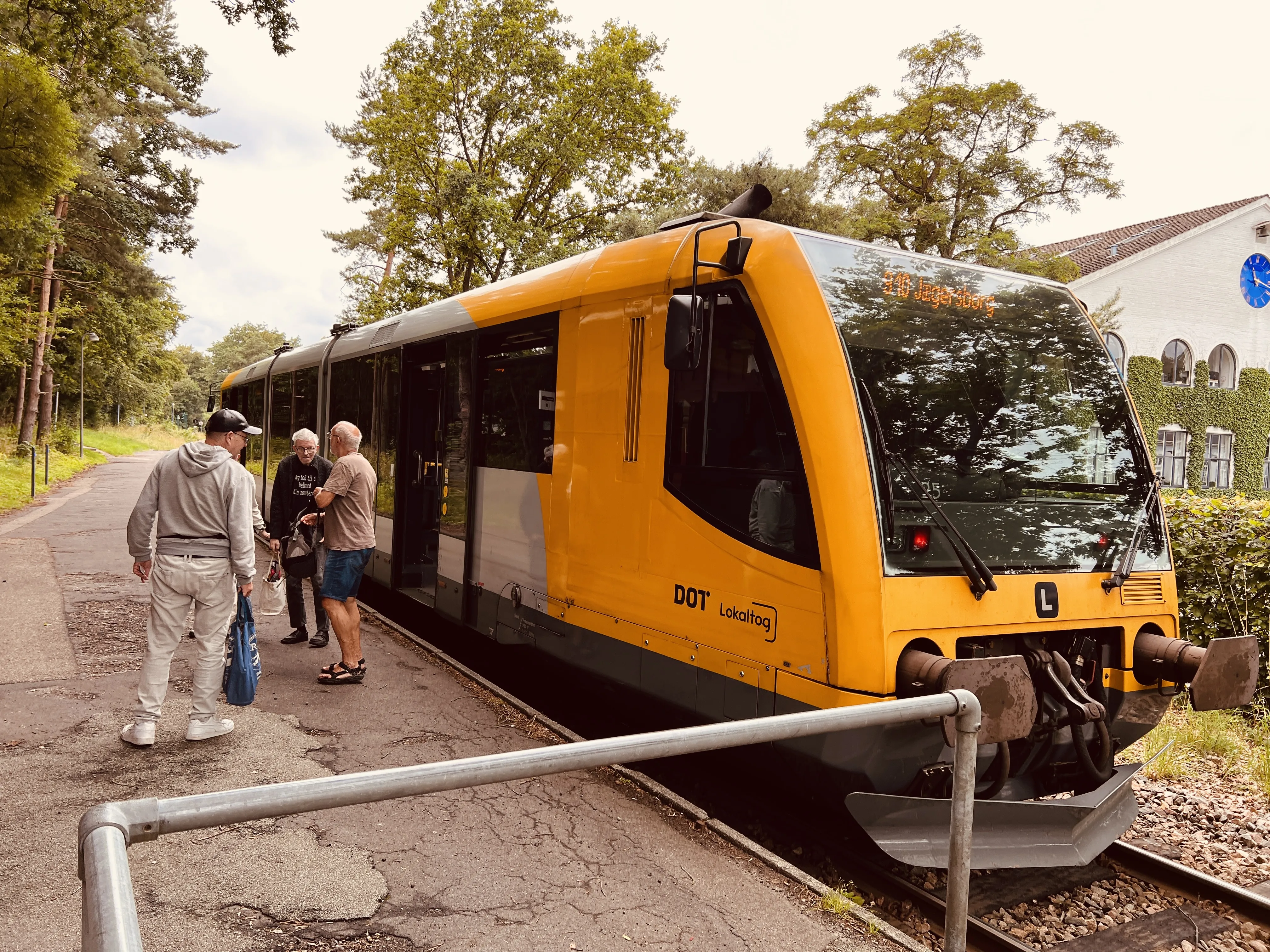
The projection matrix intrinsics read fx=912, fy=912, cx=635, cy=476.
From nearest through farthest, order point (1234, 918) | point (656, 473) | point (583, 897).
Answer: point (583, 897), point (1234, 918), point (656, 473)

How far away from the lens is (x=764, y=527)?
4.33m

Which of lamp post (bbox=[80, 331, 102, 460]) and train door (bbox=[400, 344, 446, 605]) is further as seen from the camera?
lamp post (bbox=[80, 331, 102, 460])

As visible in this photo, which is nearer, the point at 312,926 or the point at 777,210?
the point at 312,926

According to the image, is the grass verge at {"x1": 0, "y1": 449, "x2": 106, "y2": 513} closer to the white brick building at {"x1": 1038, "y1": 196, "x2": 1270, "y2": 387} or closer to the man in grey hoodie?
the man in grey hoodie

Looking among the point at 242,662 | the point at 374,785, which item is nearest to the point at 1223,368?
the point at 242,662

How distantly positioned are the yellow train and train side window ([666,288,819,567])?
14mm

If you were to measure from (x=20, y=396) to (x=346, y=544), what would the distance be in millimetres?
39643

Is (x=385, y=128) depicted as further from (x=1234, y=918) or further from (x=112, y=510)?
(x=1234, y=918)

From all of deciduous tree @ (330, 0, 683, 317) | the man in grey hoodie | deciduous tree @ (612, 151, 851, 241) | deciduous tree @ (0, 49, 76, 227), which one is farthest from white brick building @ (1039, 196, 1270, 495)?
the man in grey hoodie

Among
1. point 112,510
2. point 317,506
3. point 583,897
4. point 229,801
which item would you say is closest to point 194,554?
point 317,506

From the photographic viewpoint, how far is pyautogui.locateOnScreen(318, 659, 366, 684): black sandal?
6.50m

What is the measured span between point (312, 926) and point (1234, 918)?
3918mm

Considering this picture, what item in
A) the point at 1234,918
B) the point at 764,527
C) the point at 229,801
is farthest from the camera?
the point at 764,527

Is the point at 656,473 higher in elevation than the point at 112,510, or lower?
higher
